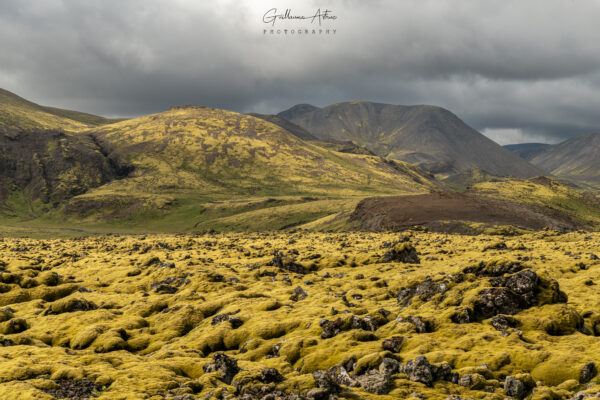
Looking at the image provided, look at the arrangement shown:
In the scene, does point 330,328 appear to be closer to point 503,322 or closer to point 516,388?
point 503,322

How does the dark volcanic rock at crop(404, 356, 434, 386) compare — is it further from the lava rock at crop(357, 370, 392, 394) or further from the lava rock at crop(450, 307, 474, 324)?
the lava rock at crop(450, 307, 474, 324)

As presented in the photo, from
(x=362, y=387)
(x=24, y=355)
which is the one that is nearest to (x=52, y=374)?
(x=24, y=355)

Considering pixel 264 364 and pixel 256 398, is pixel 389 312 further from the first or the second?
pixel 256 398

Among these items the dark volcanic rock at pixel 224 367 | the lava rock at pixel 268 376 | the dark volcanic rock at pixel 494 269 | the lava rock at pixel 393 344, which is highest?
the dark volcanic rock at pixel 494 269

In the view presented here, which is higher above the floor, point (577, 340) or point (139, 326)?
point (577, 340)

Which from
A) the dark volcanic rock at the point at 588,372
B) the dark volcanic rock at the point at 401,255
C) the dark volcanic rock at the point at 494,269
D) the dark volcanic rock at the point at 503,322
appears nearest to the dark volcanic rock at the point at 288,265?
the dark volcanic rock at the point at 401,255

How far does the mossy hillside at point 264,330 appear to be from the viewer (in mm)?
27266

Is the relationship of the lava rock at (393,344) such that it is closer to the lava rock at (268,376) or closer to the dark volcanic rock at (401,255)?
the lava rock at (268,376)

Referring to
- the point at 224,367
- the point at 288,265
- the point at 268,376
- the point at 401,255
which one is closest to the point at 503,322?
the point at 268,376

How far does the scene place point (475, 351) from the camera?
1251 inches

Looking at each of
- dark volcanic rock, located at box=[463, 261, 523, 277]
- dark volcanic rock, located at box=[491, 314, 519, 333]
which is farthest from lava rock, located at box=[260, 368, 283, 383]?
dark volcanic rock, located at box=[463, 261, 523, 277]

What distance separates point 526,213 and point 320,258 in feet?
477

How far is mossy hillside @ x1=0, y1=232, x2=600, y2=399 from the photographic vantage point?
27266 millimetres

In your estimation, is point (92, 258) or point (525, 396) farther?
point (92, 258)
